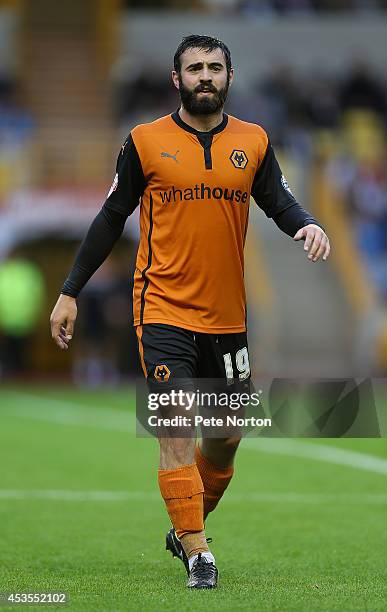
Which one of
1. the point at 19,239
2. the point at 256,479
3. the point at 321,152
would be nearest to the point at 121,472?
the point at 256,479

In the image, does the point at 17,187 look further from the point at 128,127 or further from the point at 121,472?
the point at 121,472

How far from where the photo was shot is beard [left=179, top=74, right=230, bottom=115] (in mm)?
6652

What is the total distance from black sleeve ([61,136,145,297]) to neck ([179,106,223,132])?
0.29 meters

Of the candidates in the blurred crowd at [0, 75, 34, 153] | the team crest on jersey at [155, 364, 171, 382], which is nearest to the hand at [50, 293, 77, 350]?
the team crest on jersey at [155, 364, 171, 382]

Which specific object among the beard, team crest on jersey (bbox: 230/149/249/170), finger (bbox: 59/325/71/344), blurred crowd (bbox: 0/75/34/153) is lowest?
finger (bbox: 59/325/71/344)

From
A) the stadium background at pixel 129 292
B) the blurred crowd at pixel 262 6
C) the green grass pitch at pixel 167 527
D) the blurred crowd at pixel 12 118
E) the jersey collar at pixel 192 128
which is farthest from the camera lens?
the blurred crowd at pixel 262 6

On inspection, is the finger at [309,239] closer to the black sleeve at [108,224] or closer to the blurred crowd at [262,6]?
the black sleeve at [108,224]

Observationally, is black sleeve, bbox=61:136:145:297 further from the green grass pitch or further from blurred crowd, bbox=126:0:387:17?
blurred crowd, bbox=126:0:387:17

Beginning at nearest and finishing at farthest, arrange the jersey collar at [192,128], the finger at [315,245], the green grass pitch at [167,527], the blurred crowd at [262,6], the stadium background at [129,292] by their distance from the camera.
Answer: the green grass pitch at [167,527]
the finger at [315,245]
the jersey collar at [192,128]
the stadium background at [129,292]
the blurred crowd at [262,6]

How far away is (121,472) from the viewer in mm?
12000

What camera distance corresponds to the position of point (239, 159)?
6758 mm

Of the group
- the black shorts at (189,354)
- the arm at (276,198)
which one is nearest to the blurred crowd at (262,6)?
the arm at (276,198)

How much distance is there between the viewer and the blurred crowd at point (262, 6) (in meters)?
33.9

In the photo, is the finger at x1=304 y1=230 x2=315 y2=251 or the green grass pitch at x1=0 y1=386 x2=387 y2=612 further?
the finger at x1=304 y1=230 x2=315 y2=251
